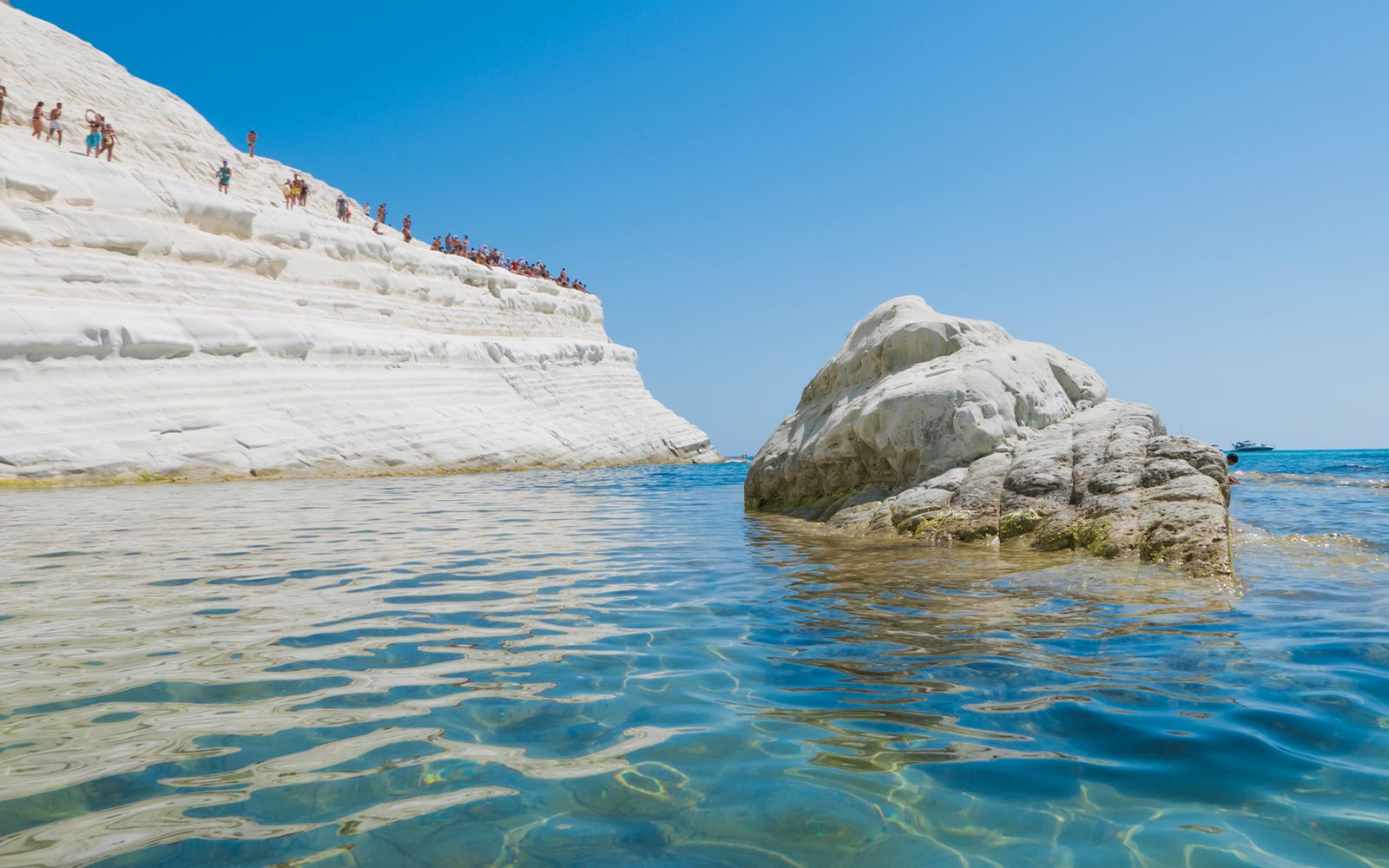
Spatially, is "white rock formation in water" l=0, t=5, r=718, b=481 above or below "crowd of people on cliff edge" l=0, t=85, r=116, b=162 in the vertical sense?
below

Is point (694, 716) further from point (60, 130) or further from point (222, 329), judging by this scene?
point (60, 130)

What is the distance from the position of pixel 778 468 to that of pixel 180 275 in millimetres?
21980

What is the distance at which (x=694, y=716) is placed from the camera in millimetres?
3234

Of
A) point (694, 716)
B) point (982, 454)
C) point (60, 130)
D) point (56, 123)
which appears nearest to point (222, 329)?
point (60, 130)

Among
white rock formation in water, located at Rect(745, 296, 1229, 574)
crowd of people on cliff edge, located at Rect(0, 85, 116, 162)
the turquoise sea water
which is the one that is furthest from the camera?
crowd of people on cliff edge, located at Rect(0, 85, 116, 162)

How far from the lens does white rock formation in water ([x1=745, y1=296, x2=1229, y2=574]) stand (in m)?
7.39

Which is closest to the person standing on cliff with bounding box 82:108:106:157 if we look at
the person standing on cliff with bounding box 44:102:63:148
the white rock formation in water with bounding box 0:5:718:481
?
the person standing on cliff with bounding box 44:102:63:148

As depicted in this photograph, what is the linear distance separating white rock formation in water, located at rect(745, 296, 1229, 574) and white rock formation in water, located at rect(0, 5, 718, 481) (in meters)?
16.7

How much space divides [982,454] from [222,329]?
2308 cm

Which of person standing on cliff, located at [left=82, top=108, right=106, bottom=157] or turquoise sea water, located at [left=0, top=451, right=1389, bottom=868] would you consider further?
person standing on cliff, located at [left=82, top=108, right=106, bottom=157]

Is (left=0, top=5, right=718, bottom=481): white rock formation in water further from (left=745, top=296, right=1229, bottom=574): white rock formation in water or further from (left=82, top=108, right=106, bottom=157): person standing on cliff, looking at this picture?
(left=745, top=296, right=1229, bottom=574): white rock formation in water

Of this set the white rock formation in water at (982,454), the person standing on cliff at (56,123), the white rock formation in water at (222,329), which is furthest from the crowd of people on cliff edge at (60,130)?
the white rock formation in water at (982,454)

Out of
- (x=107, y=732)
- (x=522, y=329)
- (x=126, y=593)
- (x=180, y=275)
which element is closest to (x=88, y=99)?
(x=180, y=275)

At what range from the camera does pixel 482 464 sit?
29.7m
